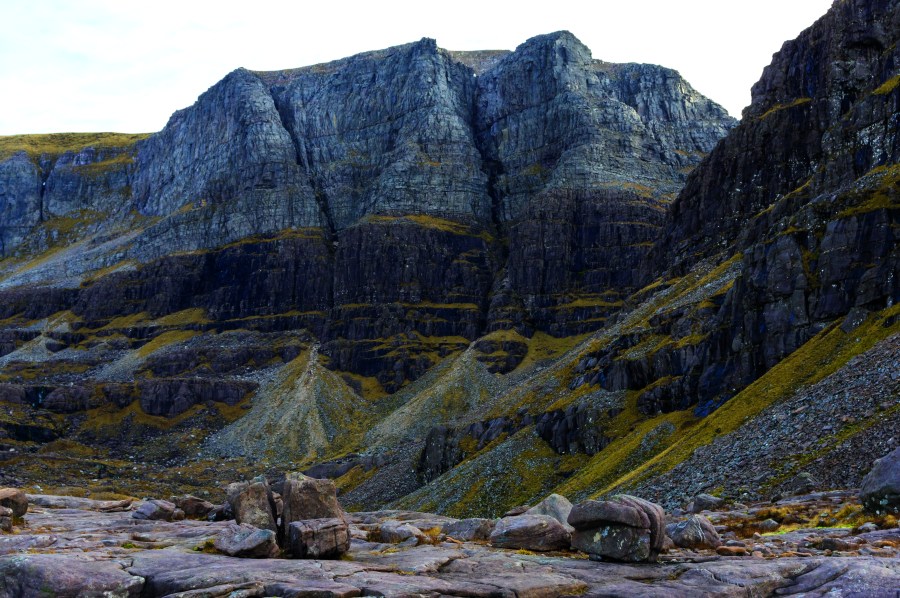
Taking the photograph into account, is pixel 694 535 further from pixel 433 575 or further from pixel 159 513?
pixel 159 513

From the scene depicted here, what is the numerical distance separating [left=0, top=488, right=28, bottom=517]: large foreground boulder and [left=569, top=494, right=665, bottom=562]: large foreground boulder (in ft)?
102

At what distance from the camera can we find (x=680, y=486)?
214 ft

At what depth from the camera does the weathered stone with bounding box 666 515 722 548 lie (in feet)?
107

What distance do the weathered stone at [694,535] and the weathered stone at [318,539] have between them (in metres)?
14.2

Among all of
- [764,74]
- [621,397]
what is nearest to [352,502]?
[621,397]

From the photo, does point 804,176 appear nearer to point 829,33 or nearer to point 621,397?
point 829,33

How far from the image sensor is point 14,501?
4125 centimetres

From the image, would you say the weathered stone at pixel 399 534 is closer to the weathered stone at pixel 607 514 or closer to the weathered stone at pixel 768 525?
the weathered stone at pixel 607 514

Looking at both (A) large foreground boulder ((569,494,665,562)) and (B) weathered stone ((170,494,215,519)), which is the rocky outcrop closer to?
(A) large foreground boulder ((569,494,665,562))

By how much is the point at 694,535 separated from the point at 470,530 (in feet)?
36.6

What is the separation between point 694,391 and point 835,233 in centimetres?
2645

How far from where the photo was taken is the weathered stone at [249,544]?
30656 mm

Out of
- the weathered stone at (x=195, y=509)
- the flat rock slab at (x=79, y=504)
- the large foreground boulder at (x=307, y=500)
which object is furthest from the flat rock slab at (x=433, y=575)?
the flat rock slab at (x=79, y=504)

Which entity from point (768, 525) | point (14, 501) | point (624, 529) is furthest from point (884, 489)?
point (14, 501)
